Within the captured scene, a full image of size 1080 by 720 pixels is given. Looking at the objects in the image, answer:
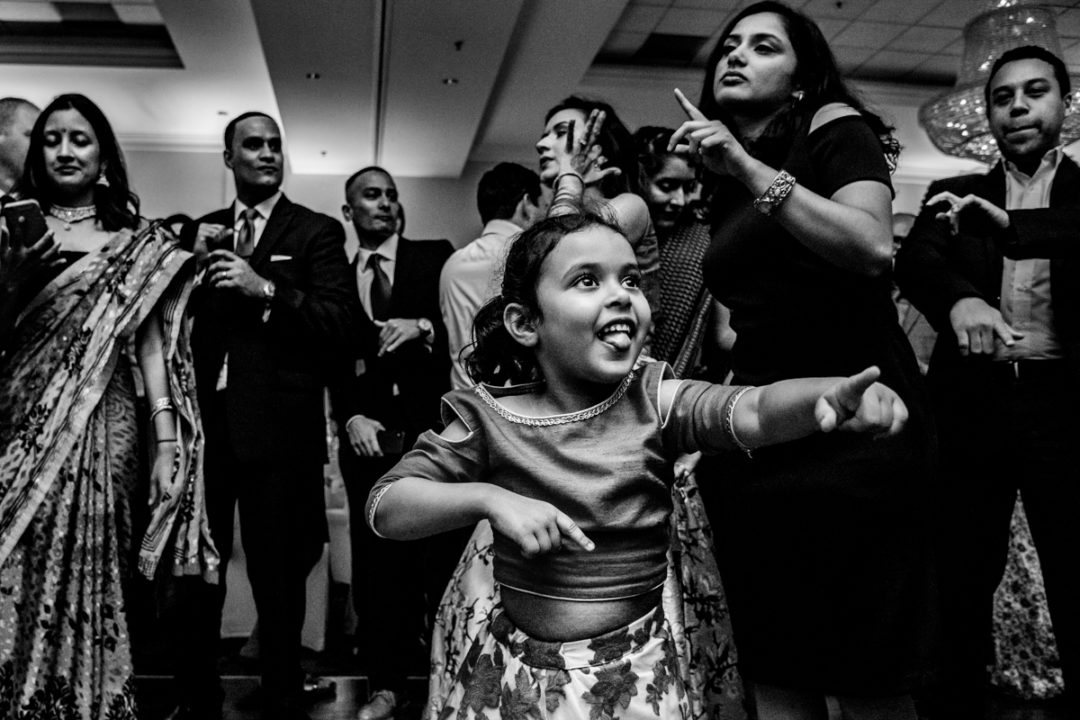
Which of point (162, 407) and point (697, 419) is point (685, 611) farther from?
point (162, 407)

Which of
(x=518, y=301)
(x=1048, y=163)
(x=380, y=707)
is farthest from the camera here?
(x=380, y=707)

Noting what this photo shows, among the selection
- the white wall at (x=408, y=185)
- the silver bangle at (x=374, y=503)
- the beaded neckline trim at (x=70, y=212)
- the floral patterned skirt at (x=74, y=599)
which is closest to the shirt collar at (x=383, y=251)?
the beaded neckline trim at (x=70, y=212)

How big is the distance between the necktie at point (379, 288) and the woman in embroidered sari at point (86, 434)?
928mm

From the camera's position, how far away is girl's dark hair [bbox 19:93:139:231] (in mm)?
2254

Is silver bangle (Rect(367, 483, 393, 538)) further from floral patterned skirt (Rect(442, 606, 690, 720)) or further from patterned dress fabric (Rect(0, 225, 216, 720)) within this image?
patterned dress fabric (Rect(0, 225, 216, 720))

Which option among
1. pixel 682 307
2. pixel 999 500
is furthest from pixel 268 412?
pixel 999 500

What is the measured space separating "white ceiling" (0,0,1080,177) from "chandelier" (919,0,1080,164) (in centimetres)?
178

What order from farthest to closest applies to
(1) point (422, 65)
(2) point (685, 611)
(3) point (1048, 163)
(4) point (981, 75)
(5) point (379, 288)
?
(1) point (422, 65), (4) point (981, 75), (5) point (379, 288), (3) point (1048, 163), (2) point (685, 611)

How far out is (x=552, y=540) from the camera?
972 mm

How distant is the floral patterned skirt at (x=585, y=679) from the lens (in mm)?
1095

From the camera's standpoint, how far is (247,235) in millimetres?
2658

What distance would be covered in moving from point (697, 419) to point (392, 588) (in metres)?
1.70

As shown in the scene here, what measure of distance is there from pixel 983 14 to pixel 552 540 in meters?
3.91

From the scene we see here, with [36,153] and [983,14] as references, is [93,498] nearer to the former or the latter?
[36,153]
